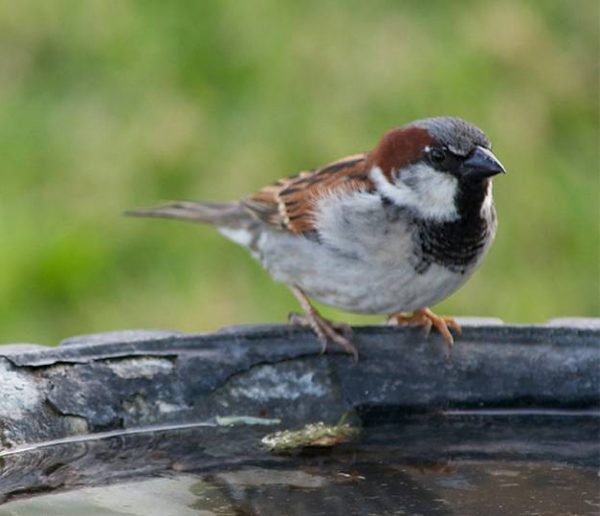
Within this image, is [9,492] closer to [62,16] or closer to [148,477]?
[148,477]

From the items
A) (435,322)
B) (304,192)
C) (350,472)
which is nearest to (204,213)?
(304,192)

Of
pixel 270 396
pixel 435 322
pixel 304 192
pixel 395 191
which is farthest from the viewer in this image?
pixel 304 192

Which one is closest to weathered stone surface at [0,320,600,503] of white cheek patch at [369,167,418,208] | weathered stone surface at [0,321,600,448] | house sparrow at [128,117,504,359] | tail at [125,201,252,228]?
weathered stone surface at [0,321,600,448]

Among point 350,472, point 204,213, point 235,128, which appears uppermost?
point 235,128

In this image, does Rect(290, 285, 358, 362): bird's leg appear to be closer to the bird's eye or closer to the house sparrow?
the house sparrow

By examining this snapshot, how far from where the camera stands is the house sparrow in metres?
3.30

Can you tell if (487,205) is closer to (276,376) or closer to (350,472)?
(276,376)

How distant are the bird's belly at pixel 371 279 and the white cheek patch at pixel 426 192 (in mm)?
87

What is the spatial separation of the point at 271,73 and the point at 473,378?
2361 mm

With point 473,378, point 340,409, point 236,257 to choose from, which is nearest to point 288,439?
point 340,409

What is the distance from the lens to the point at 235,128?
5.02 m

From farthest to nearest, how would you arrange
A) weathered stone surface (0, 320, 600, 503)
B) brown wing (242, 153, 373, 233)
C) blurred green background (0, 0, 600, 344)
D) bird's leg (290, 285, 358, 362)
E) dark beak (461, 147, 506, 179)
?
blurred green background (0, 0, 600, 344), brown wing (242, 153, 373, 233), dark beak (461, 147, 506, 179), bird's leg (290, 285, 358, 362), weathered stone surface (0, 320, 600, 503)

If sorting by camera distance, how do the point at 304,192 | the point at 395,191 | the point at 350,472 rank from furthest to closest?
the point at 304,192, the point at 395,191, the point at 350,472

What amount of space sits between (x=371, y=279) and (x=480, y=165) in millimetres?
359
